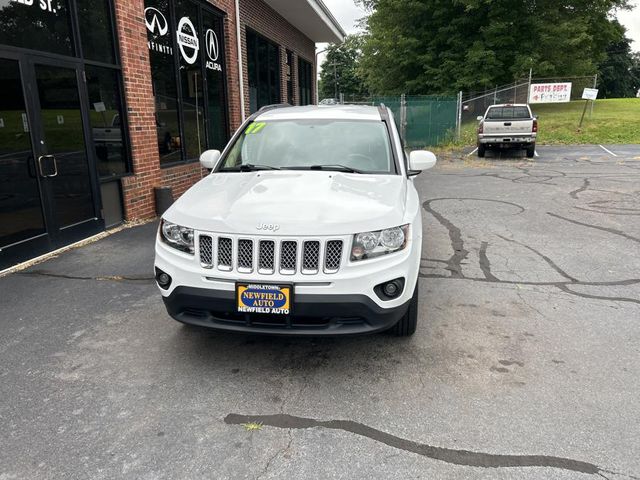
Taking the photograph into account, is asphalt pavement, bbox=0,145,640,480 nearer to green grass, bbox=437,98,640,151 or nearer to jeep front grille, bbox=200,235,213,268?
jeep front grille, bbox=200,235,213,268

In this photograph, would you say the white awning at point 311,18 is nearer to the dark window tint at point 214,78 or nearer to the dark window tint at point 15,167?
the dark window tint at point 214,78

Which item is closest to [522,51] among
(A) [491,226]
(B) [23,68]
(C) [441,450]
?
(A) [491,226]

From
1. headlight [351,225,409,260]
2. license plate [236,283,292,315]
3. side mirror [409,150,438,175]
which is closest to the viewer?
license plate [236,283,292,315]

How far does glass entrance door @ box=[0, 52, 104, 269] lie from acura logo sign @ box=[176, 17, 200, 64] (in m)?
3.34

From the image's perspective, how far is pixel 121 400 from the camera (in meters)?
3.12

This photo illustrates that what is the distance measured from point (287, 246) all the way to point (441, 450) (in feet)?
4.83

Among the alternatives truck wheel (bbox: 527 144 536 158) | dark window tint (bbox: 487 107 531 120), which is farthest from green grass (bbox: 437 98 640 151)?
truck wheel (bbox: 527 144 536 158)

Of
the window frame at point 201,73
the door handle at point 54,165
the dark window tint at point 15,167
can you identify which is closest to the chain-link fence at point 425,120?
the window frame at point 201,73

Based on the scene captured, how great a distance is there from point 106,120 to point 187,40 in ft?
10.9

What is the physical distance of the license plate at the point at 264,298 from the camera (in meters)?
3.07

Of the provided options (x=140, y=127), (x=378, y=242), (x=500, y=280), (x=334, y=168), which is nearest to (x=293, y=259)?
(x=378, y=242)

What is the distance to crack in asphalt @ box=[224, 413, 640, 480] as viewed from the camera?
2.50m

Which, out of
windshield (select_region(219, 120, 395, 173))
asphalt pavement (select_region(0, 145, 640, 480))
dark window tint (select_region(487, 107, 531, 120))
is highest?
dark window tint (select_region(487, 107, 531, 120))

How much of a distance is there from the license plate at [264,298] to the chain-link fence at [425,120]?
66.9ft
